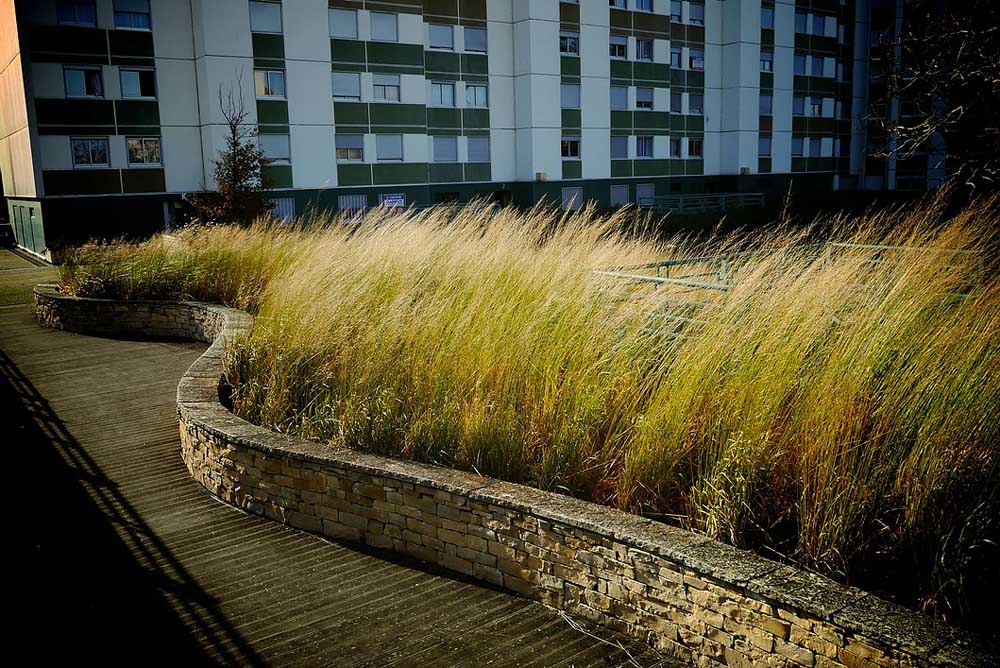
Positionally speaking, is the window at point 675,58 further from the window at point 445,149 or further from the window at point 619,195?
the window at point 445,149

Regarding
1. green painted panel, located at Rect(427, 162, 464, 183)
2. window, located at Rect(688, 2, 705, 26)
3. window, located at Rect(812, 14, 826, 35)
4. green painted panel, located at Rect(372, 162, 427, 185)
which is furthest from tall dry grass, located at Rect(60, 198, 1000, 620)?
window, located at Rect(812, 14, 826, 35)

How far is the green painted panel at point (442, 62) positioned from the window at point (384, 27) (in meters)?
2.10

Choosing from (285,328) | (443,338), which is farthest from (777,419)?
(285,328)

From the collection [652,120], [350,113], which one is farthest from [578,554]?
[652,120]

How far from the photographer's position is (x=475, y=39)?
37125 mm

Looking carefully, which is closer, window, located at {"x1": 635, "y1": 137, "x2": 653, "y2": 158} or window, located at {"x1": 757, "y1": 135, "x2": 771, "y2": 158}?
window, located at {"x1": 635, "y1": 137, "x2": 653, "y2": 158}

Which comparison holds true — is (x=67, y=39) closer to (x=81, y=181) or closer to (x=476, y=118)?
(x=81, y=181)

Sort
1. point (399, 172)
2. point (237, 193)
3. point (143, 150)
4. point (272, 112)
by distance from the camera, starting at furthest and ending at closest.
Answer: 1. point (399, 172)
2. point (272, 112)
3. point (143, 150)
4. point (237, 193)

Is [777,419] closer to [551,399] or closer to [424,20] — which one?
[551,399]

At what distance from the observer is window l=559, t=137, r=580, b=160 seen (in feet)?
128

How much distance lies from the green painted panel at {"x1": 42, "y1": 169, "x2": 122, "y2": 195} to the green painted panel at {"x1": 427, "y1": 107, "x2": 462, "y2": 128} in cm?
1313

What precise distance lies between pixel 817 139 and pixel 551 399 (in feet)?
157

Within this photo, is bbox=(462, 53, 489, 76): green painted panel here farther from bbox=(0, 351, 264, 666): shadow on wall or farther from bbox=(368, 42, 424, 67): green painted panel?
Answer: bbox=(0, 351, 264, 666): shadow on wall

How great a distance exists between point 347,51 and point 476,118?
681 centimetres
